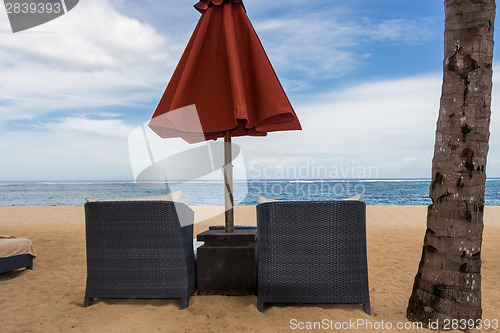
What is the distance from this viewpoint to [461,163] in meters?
2.17

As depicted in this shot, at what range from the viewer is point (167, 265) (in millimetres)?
2572

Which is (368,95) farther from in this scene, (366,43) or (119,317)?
(119,317)

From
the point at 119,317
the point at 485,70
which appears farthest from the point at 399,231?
the point at 119,317

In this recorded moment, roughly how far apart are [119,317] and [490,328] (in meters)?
2.71

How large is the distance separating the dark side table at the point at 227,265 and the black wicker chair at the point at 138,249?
17cm

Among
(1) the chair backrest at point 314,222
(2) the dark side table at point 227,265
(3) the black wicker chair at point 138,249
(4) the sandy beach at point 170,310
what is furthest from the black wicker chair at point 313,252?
(3) the black wicker chair at point 138,249

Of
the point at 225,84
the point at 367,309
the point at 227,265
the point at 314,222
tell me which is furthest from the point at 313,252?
the point at 225,84

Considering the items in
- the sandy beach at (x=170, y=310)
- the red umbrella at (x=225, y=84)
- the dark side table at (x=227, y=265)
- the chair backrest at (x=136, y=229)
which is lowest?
the sandy beach at (x=170, y=310)

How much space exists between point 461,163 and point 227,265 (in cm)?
192

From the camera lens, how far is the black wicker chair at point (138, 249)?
2541 mm

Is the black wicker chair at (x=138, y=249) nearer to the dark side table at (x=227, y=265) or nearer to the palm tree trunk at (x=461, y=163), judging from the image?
the dark side table at (x=227, y=265)

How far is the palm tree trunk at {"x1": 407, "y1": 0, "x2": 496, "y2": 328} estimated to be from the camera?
2160 mm

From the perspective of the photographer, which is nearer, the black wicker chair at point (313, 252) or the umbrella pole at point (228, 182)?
the black wicker chair at point (313, 252)

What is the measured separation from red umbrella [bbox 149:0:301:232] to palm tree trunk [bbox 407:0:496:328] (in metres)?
1.12
